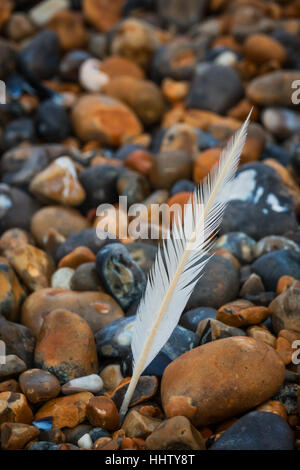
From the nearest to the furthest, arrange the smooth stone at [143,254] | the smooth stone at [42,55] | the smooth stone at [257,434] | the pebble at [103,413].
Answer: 1. the smooth stone at [257,434]
2. the pebble at [103,413]
3. the smooth stone at [143,254]
4. the smooth stone at [42,55]

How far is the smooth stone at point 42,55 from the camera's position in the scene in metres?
6.45

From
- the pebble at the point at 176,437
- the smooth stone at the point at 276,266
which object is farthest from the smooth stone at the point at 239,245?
the pebble at the point at 176,437

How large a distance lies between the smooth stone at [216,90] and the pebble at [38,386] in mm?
4203

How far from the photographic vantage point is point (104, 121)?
5742mm

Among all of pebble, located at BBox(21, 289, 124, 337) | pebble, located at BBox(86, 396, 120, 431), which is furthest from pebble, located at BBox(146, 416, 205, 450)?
pebble, located at BBox(21, 289, 124, 337)

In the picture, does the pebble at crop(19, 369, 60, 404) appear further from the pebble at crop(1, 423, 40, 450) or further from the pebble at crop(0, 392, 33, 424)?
the pebble at crop(1, 423, 40, 450)

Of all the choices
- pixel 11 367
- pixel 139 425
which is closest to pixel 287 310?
pixel 139 425

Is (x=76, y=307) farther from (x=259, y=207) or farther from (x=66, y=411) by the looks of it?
(x=259, y=207)

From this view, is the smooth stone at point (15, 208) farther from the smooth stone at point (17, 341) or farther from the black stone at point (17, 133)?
the smooth stone at point (17, 341)

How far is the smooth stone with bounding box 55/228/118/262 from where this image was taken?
12.3 ft

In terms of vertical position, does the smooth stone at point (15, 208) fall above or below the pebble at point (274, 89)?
below

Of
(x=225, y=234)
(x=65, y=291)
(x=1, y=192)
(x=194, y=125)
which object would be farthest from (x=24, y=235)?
(x=194, y=125)

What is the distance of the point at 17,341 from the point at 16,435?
2.10 feet

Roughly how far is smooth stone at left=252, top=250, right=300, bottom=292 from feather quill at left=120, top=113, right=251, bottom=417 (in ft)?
2.98
